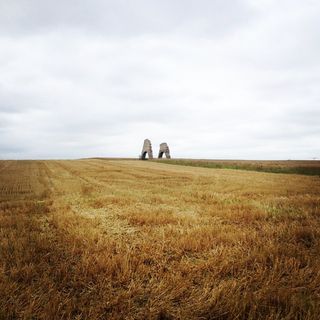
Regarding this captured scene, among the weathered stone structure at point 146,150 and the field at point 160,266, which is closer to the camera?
the field at point 160,266

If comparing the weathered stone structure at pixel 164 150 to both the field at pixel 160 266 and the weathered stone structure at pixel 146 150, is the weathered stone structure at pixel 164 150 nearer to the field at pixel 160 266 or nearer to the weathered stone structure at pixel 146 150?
the weathered stone structure at pixel 146 150

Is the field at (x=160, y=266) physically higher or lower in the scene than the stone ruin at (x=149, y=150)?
lower

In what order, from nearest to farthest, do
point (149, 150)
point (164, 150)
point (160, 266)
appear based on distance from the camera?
point (160, 266) → point (149, 150) → point (164, 150)

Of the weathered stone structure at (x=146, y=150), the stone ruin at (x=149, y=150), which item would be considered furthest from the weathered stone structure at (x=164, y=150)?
the weathered stone structure at (x=146, y=150)

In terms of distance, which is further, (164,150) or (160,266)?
(164,150)

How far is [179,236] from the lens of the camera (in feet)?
16.4

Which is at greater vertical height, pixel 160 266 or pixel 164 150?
pixel 164 150

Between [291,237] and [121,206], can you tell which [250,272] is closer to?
[291,237]

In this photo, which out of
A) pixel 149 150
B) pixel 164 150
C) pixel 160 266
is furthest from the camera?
pixel 164 150

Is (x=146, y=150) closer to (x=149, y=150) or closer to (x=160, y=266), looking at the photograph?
(x=149, y=150)

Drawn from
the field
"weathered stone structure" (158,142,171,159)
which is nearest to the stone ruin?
"weathered stone structure" (158,142,171,159)

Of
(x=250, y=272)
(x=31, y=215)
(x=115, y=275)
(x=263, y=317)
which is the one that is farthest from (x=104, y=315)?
(x=31, y=215)

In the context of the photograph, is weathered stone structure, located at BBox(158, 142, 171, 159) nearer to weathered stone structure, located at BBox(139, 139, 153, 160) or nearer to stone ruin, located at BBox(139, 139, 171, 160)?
stone ruin, located at BBox(139, 139, 171, 160)

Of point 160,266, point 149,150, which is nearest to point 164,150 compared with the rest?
point 149,150
